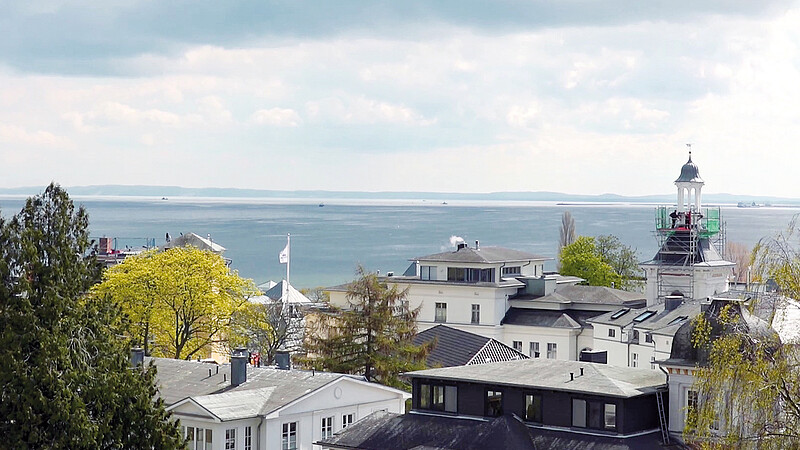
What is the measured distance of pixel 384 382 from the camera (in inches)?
2360

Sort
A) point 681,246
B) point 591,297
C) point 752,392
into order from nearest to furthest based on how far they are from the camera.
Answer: point 752,392
point 681,246
point 591,297

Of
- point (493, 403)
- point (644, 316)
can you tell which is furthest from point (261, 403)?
point (644, 316)

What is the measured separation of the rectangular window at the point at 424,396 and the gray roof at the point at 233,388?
6822 mm

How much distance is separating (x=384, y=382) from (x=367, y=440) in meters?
18.5

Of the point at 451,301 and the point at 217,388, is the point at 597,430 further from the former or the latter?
the point at 451,301

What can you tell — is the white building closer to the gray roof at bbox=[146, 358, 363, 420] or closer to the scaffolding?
the gray roof at bbox=[146, 358, 363, 420]

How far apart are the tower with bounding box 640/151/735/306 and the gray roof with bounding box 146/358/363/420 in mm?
36856

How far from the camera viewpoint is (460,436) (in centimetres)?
4000

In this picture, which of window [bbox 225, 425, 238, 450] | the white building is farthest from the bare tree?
window [bbox 225, 425, 238, 450]

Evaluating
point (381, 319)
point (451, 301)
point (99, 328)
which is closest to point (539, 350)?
point (451, 301)

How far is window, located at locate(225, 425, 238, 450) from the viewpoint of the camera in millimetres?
46375

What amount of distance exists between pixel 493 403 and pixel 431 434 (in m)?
2.17

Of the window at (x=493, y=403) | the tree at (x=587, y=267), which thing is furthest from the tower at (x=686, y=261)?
the window at (x=493, y=403)

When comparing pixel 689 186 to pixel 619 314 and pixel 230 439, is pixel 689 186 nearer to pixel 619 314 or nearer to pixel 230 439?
pixel 619 314
